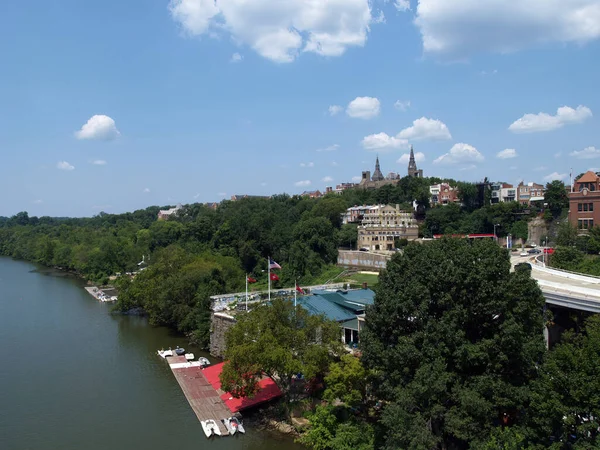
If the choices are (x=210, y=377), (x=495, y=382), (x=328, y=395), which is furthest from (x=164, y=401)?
(x=495, y=382)

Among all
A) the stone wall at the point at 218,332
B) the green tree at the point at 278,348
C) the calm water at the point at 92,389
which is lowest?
the calm water at the point at 92,389

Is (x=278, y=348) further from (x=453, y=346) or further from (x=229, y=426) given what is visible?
(x=453, y=346)

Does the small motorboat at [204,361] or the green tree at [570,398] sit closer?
the green tree at [570,398]

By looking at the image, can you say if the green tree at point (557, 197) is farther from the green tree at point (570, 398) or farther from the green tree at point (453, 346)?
the green tree at point (570, 398)

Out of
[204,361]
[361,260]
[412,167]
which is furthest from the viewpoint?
[412,167]

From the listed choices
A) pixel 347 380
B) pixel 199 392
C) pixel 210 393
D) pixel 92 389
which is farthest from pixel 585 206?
pixel 92 389

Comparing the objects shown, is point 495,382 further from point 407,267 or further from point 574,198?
point 574,198

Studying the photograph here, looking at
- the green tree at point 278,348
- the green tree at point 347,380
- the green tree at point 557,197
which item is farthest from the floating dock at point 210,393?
the green tree at point 557,197
